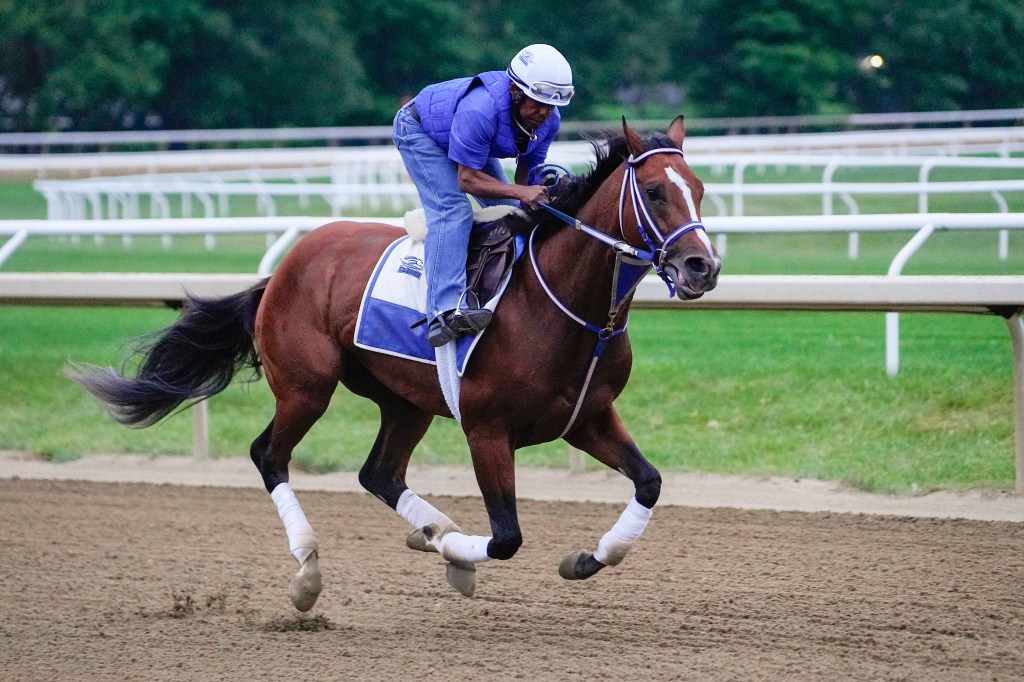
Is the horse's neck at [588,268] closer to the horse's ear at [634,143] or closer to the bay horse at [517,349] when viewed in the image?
the bay horse at [517,349]

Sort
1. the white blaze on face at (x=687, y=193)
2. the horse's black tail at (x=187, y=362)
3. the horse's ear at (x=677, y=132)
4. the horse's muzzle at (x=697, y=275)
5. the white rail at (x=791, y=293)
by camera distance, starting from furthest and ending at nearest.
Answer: the white rail at (x=791, y=293) < the horse's black tail at (x=187, y=362) < the horse's ear at (x=677, y=132) < the white blaze on face at (x=687, y=193) < the horse's muzzle at (x=697, y=275)

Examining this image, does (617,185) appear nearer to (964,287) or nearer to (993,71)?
(964,287)

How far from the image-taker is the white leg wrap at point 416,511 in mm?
5133

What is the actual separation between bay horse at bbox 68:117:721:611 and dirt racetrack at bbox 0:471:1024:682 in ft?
0.89

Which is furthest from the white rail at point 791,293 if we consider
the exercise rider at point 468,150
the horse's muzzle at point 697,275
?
the horse's muzzle at point 697,275

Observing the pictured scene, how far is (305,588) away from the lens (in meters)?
4.75

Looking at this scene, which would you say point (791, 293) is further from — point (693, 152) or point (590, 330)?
point (693, 152)

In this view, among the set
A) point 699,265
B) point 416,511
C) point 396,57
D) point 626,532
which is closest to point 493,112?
point 699,265

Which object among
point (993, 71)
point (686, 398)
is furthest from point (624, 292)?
point (993, 71)

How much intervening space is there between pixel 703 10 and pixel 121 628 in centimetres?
2828

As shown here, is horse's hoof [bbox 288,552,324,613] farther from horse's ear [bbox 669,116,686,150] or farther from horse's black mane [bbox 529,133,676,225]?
horse's ear [bbox 669,116,686,150]

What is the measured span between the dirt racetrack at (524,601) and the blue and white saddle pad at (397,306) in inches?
38.9

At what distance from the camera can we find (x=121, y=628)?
4.79 meters

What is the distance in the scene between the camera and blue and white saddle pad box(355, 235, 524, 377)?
4.84 m
